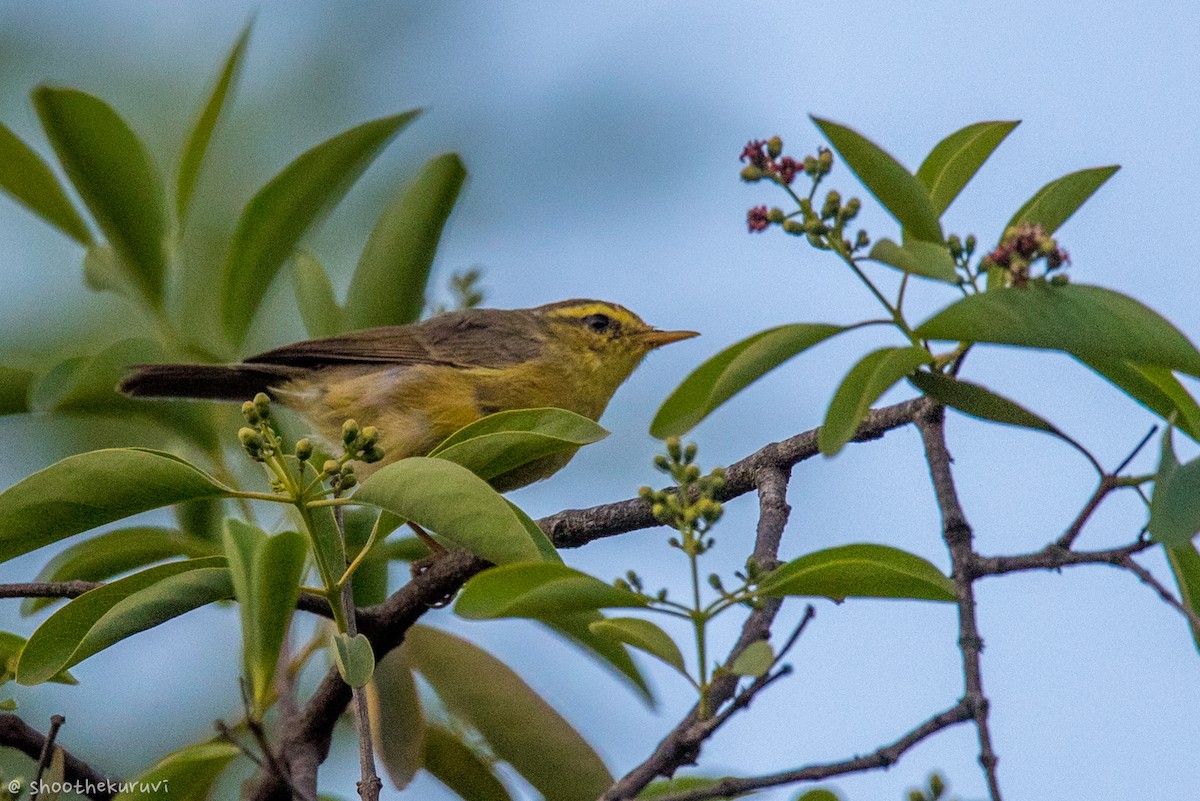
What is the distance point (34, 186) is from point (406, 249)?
119 centimetres

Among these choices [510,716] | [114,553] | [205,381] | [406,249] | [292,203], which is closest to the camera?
[114,553]

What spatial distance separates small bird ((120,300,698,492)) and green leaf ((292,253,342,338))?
0.15 meters

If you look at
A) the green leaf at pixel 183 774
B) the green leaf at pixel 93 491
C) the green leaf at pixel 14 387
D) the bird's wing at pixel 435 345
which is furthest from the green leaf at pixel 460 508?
the bird's wing at pixel 435 345

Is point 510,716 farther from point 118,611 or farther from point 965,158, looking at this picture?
point 965,158

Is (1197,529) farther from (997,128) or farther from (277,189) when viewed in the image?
(277,189)

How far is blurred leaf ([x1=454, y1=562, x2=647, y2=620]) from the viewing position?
1926 millimetres

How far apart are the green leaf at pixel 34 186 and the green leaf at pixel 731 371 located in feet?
8.87

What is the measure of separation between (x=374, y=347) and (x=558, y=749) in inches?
83.4

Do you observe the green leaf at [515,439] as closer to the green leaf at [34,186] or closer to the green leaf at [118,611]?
the green leaf at [118,611]

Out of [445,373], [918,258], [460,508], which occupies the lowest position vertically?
[460,508]

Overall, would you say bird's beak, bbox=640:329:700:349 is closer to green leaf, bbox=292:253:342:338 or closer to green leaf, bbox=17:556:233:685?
green leaf, bbox=292:253:342:338

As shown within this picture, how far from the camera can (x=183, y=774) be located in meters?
2.94

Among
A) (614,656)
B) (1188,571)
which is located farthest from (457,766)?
(1188,571)

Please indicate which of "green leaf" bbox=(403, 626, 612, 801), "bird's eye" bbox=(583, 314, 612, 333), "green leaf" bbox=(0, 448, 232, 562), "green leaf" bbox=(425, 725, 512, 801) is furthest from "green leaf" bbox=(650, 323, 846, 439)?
"bird's eye" bbox=(583, 314, 612, 333)
